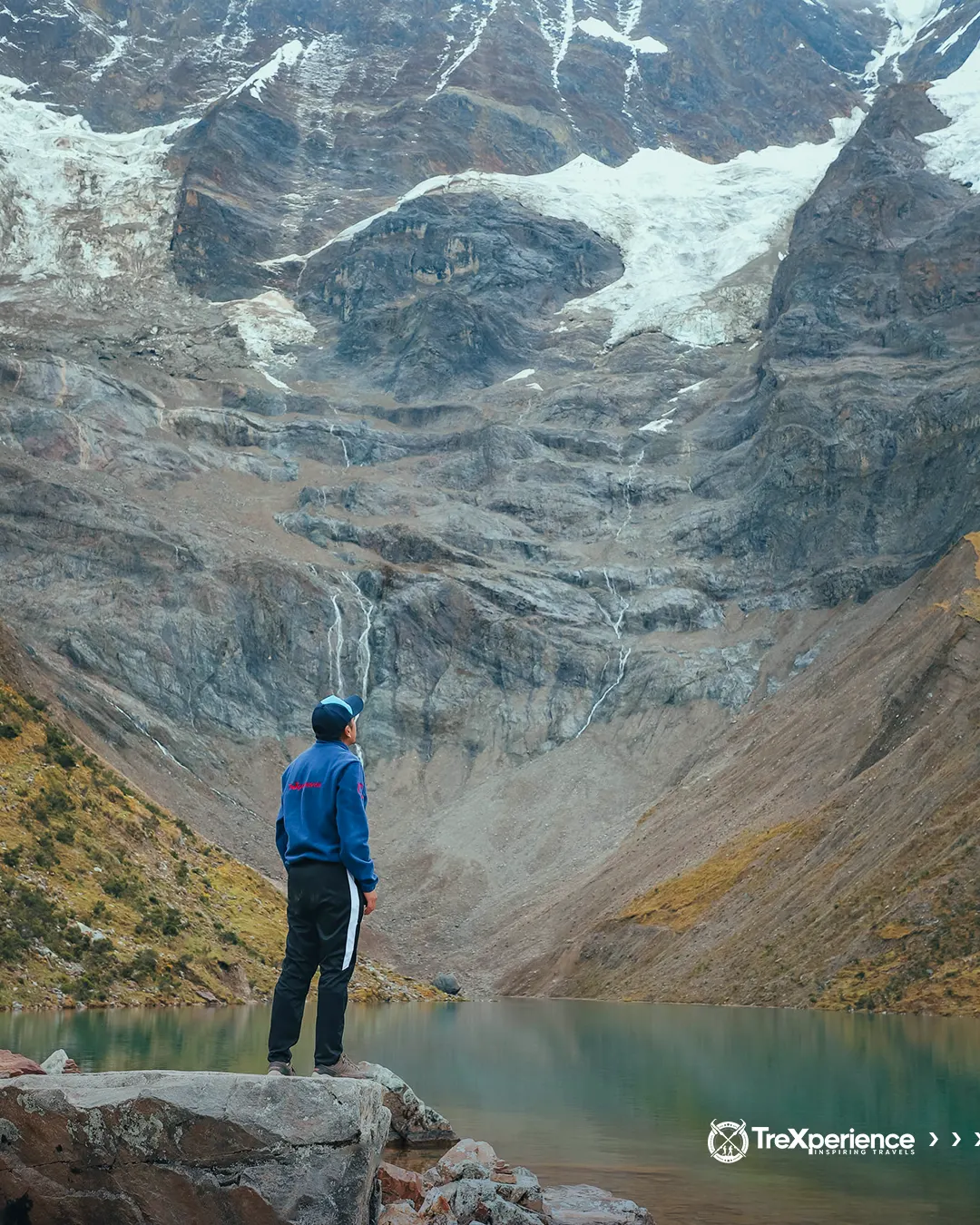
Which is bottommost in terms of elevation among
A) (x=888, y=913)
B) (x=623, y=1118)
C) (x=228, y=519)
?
(x=623, y=1118)

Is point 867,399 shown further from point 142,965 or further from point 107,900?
point 142,965

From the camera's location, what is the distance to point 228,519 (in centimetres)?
14612

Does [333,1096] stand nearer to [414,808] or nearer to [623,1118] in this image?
[623,1118]

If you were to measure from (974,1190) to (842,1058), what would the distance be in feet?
48.2

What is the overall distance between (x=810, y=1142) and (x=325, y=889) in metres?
7.79

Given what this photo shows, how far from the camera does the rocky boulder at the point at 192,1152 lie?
9.31 m

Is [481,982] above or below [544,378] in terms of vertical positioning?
below

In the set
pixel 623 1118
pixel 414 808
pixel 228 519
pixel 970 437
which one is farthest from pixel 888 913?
pixel 228 519

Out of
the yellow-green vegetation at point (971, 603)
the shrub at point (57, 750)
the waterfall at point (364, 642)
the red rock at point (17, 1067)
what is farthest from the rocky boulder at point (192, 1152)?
the waterfall at point (364, 642)

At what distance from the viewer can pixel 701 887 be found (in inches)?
2985

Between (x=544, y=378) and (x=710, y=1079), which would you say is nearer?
(x=710, y=1079)

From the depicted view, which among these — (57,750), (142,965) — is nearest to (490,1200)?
(142,965)

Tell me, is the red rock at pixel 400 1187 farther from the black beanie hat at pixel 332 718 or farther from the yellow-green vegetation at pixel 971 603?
the yellow-green vegetation at pixel 971 603

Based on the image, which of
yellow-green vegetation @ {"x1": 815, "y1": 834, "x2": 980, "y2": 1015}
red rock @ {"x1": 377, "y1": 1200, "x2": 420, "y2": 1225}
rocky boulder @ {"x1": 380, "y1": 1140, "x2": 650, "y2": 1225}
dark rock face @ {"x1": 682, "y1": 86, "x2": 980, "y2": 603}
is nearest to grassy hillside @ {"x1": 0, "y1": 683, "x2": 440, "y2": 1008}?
yellow-green vegetation @ {"x1": 815, "y1": 834, "x2": 980, "y2": 1015}
